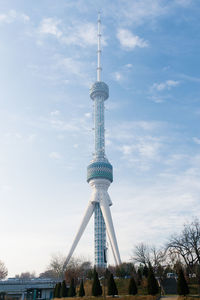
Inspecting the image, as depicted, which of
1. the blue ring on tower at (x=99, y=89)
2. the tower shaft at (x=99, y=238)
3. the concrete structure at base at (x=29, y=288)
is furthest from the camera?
the blue ring on tower at (x=99, y=89)

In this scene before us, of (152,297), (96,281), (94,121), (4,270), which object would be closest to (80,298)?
(96,281)

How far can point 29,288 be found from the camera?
57.7 m

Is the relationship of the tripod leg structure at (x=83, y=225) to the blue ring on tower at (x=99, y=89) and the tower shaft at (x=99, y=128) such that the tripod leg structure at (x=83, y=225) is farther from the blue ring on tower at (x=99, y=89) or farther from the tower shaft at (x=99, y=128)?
the blue ring on tower at (x=99, y=89)

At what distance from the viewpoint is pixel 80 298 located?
39094mm

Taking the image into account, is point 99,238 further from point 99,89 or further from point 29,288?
point 99,89

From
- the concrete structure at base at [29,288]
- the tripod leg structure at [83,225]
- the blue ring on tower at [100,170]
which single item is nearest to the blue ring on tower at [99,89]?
the blue ring on tower at [100,170]

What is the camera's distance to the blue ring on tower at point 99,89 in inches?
4166

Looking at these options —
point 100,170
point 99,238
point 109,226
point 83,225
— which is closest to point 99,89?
point 100,170

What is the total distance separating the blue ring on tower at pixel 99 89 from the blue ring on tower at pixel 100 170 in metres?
25.1

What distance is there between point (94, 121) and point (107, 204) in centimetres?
2848

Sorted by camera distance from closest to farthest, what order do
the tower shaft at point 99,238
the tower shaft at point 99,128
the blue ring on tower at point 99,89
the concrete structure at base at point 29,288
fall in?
1. the concrete structure at base at point 29,288
2. the tower shaft at point 99,238
3. the tower shaft at point 99,128
4. the blue ring on tower at point 99,89

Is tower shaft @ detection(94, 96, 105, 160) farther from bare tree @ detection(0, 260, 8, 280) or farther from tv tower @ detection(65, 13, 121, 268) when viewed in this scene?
bare tree @ detection(0, 260, 8, 280)

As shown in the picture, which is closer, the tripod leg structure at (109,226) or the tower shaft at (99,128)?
the tripod leg structure at (109,226)

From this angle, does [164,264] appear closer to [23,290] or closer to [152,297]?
[152,297]
